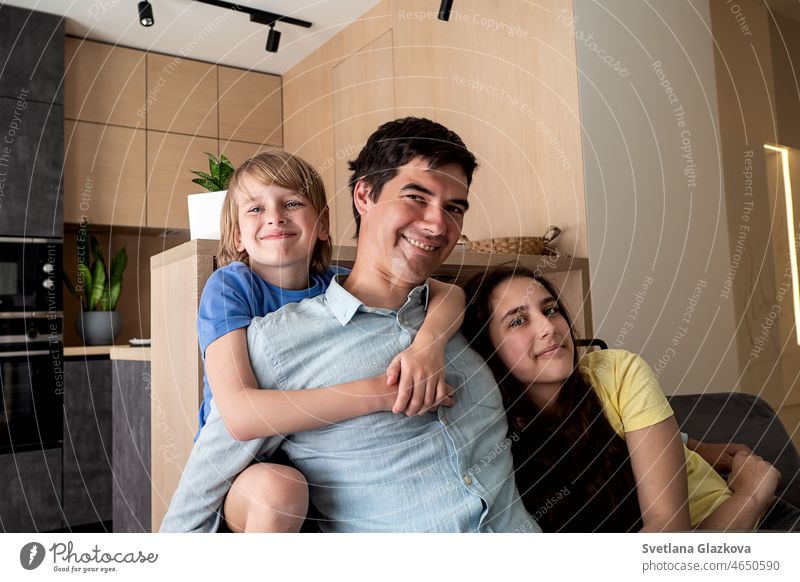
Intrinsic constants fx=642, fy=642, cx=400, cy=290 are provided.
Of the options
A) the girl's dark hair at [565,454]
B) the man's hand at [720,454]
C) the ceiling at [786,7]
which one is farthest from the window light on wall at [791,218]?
the girl's dark hair at [565,454]

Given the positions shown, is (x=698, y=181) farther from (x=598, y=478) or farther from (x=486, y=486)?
(x=486, y=486)

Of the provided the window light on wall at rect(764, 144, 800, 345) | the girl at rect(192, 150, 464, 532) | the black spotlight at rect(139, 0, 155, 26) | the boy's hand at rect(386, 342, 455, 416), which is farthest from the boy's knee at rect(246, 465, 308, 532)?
the window light on wall at rect(764, 144, 800, 345)

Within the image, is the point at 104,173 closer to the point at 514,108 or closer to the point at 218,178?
the point at 514,108

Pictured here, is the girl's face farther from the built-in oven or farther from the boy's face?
the built-in oven

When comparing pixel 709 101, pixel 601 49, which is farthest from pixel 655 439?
pixel 709 101

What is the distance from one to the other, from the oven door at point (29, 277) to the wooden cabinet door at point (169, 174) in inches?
15.2

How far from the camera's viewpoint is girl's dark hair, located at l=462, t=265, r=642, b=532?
62cm

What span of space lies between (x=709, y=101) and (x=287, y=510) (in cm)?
138

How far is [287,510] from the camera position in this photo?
0.50 m

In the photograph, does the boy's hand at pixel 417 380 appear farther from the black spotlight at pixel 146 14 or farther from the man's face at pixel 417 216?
the black spotlight at pixel 146 14

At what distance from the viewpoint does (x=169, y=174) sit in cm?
228

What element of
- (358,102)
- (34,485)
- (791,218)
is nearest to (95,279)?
(34,485)

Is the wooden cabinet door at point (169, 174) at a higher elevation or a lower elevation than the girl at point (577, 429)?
higher

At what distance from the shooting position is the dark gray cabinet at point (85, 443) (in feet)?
6.03
